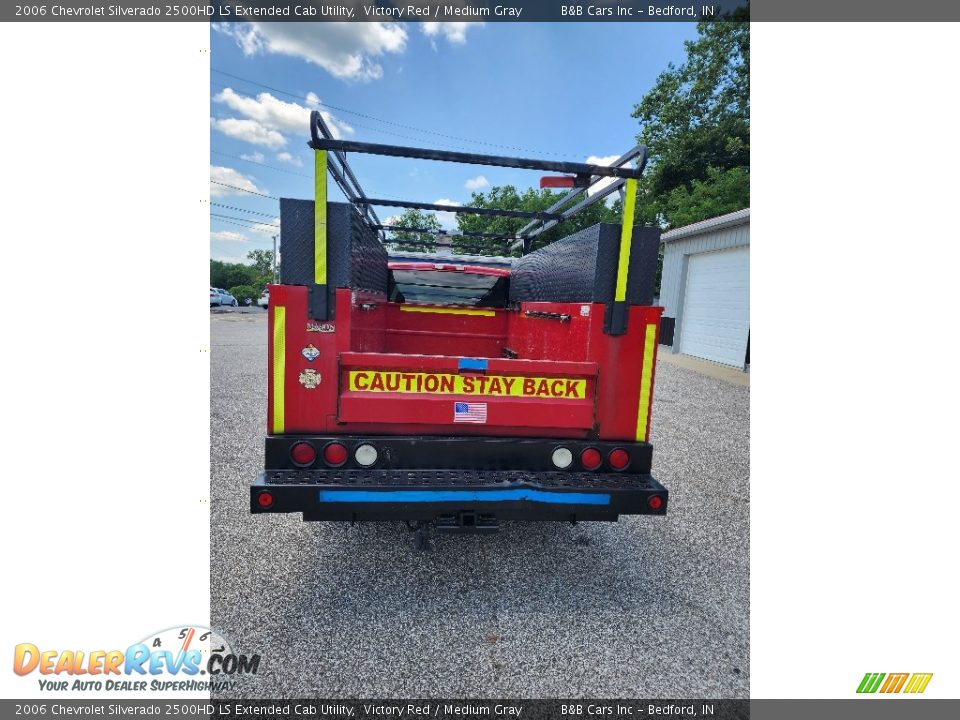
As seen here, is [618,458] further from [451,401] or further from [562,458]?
[451,401]

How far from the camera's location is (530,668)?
2.25m

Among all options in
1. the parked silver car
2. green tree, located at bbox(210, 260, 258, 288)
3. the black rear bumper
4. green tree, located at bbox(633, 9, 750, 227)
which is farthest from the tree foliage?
the black rear bumper

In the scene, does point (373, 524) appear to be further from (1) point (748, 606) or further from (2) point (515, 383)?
(1) point (748, 606)

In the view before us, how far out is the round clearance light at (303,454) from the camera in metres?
2.53

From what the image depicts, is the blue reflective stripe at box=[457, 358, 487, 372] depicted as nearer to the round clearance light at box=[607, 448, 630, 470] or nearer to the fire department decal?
the fire department decal

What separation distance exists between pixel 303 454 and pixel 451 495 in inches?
34.4

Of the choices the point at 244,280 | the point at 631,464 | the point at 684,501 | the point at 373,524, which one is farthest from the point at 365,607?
the point at 244,280

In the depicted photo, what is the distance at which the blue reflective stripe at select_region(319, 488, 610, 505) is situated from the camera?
7.76 ft

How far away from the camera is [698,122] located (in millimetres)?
25797

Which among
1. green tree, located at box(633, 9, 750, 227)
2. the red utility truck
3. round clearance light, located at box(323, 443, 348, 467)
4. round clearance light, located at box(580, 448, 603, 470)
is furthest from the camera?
green tree, located at box(633, 9, 750, 227)

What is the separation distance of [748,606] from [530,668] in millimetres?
1525
